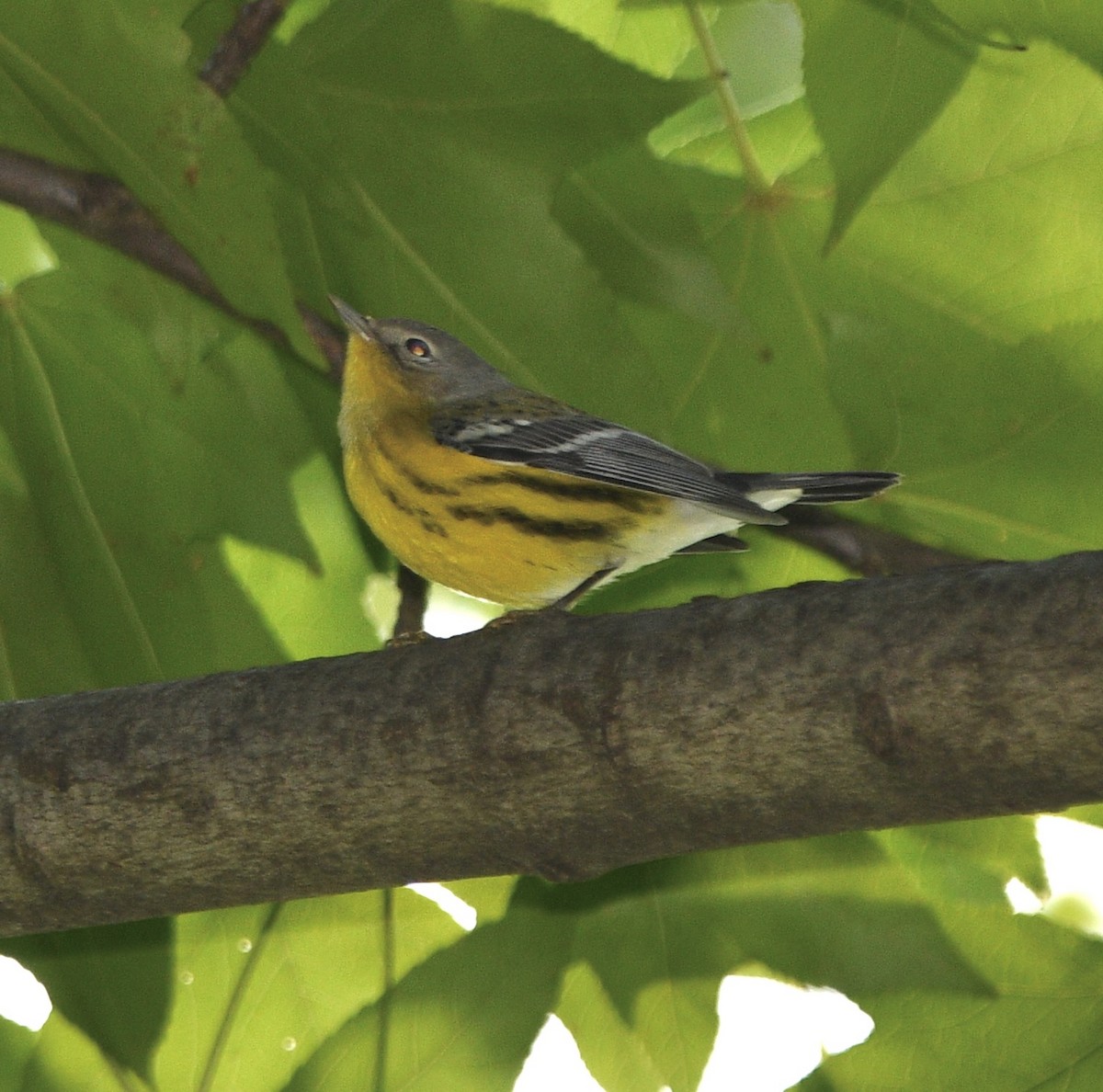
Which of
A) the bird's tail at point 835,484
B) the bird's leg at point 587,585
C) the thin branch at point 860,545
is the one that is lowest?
the thin branch at point 860,545

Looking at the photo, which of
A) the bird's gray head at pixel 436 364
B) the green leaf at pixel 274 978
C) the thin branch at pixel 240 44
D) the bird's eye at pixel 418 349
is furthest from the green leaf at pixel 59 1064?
the bird's eye at pixel 418 349

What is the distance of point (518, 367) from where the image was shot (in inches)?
108

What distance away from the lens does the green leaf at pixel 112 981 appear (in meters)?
2.49

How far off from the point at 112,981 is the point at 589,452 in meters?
1.87

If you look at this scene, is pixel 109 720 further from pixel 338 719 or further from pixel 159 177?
pixel 159 177

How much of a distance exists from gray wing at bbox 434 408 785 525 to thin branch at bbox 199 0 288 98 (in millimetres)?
1267

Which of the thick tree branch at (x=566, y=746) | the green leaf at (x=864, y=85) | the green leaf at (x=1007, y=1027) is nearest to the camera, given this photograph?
the thick tree branch at (x=566, y=746)

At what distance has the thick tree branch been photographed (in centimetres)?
184

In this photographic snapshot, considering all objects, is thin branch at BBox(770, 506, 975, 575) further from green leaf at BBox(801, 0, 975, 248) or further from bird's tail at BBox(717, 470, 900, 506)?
green leaf at BBox(801, 0, 975, 248)

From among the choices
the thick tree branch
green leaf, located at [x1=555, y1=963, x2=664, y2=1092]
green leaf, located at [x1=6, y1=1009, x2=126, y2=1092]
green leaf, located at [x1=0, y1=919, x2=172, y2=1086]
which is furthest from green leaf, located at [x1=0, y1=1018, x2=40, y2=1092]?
green leaf, located at [x1=555, y1=963, x2=664, y2=1092]

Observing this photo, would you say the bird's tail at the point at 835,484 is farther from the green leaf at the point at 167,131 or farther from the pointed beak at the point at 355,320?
the green leaf at the point at 167,131

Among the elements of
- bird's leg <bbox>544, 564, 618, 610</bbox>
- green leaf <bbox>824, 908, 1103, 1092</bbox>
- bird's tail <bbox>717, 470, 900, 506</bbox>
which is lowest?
green leaf <bbox>824, 908, 1103, 1092</bbox>

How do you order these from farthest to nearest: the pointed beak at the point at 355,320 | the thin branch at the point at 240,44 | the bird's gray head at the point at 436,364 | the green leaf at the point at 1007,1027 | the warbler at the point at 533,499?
the bird's gray head at the point at 436,364 < the warbler at the point at 533,499 < the pointed beak at the point at 355,320 < the thin branch at the point at 240,44 < the green leaf at the point at 1007,1027

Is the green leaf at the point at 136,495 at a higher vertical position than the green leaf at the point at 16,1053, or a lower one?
higher
